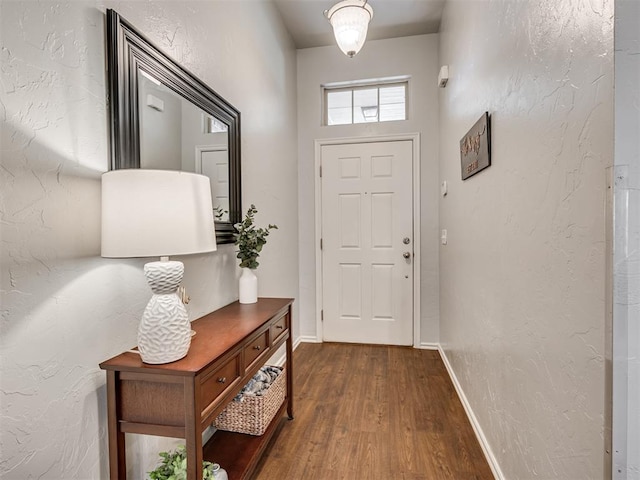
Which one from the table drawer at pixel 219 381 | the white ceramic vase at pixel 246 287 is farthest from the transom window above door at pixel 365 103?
the table drawer at pixel 219 381

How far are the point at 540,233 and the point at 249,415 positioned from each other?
5.00 feet

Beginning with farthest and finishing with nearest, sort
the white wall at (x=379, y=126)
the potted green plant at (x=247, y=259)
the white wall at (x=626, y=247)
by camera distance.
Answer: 1. the white wall at (x=379, y=126)
2. the potted green plant at (x=247, y=259)
3. the white wall at (x=626, y=247)

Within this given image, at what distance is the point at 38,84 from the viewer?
0.93 m

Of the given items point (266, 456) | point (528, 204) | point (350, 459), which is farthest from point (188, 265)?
point (528, 204)

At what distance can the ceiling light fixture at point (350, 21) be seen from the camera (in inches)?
85.3

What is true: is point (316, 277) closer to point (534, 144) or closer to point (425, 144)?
point (425, 144)

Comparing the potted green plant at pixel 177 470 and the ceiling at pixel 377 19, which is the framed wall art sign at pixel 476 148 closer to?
the ceiling at pixel 377 19

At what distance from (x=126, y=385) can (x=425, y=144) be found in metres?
3.05

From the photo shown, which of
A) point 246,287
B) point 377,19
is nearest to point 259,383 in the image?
point 246,287

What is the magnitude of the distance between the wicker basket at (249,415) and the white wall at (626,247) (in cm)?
138

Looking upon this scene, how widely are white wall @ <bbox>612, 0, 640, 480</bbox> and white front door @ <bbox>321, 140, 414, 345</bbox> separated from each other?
2.56 metres

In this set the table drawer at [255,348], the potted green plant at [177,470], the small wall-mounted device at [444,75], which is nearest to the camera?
the potted green plant at [177,470]

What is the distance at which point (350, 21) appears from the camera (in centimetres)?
217

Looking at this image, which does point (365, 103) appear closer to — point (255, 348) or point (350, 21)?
point (350, 21)
